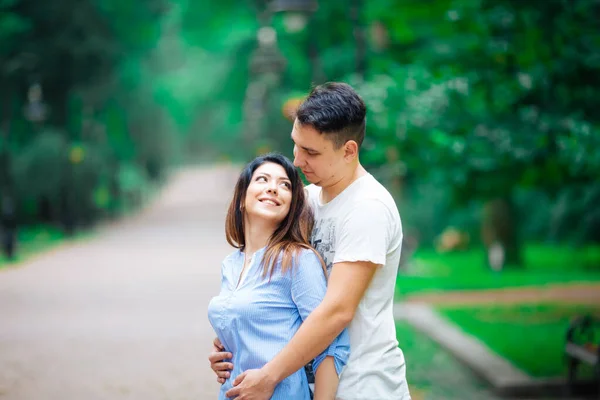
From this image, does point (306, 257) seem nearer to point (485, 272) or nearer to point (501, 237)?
point (485, 272)

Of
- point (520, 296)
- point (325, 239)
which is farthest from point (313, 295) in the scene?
point (520, 296)

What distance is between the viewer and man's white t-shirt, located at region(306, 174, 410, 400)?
2.74m

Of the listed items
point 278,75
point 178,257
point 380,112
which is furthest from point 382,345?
point 278,75

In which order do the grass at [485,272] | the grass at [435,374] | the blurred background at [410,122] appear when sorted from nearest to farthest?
the grass at [435,374]
the blurred background at [410,122]
the grass at [485,272]

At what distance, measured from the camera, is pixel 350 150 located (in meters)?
2.90

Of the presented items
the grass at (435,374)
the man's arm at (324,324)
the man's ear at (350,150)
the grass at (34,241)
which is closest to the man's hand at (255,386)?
the man's arm at (324,324)

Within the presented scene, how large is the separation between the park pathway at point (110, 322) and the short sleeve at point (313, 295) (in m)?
5.04

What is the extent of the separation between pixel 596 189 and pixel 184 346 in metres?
5.15

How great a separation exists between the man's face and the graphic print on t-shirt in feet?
0.51

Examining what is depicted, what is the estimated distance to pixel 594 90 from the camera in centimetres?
784

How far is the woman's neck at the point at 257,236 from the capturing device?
3.04m

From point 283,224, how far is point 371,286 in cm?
42

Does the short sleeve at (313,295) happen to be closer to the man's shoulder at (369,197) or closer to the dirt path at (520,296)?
the man's shoulder at (369,197)

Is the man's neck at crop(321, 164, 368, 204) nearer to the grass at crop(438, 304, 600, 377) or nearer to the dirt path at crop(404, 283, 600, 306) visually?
the grass at crop(438, 304, 600, 377)
